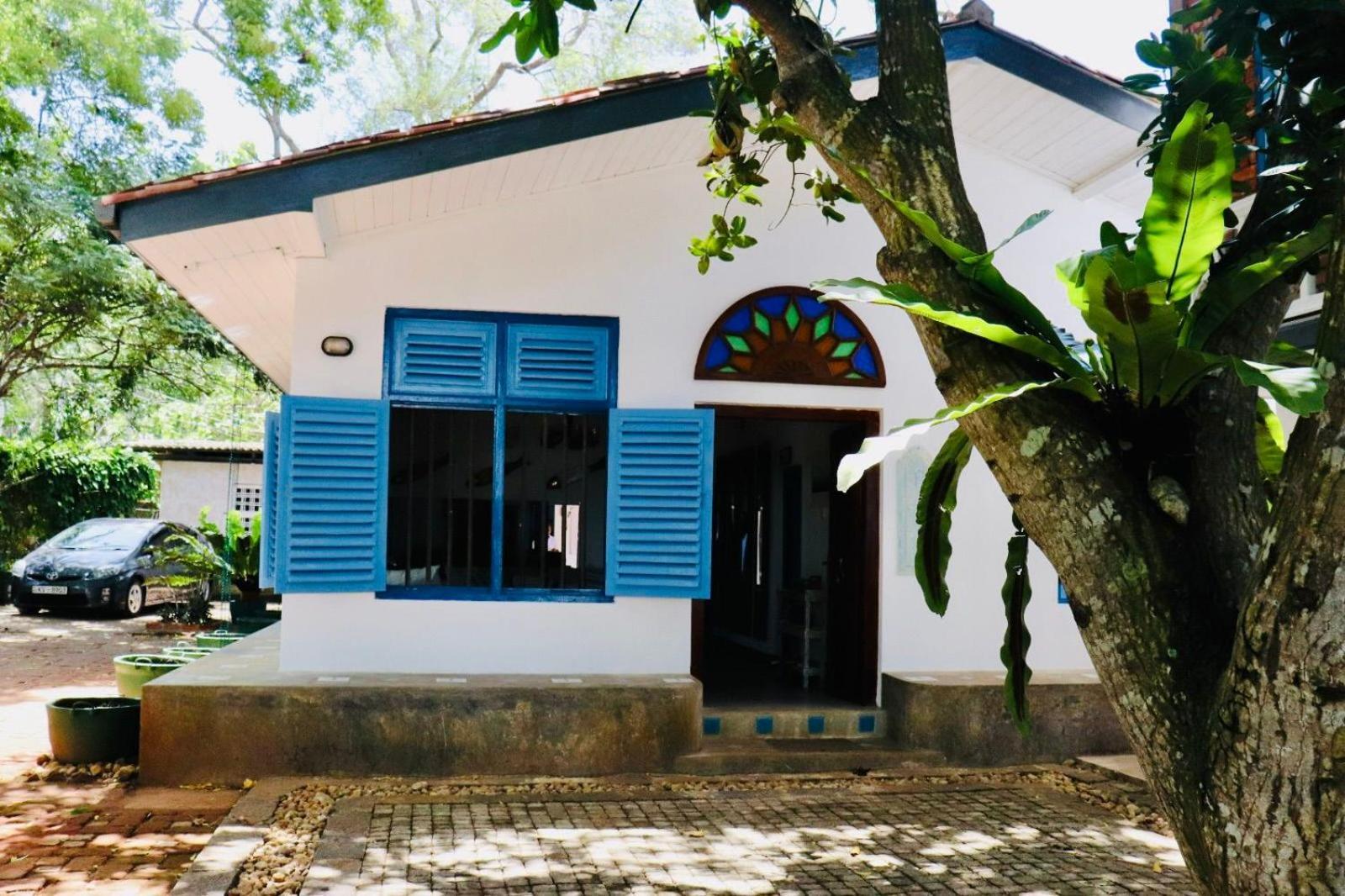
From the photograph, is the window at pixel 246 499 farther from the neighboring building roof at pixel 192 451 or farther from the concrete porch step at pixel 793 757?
the concrete porch step at pixel 793 757

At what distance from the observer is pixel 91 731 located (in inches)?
234

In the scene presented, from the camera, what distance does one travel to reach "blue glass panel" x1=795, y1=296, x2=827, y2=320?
266 inches

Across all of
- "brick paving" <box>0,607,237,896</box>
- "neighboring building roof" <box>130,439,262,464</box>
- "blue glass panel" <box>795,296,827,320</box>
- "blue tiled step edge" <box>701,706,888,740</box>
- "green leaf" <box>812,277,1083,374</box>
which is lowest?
"brick paving" <box>0,607,237,896</box>

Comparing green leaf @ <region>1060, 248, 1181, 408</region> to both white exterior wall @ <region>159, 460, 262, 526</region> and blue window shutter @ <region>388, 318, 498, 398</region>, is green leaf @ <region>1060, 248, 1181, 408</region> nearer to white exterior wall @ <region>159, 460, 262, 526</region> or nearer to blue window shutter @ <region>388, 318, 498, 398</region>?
blue window shutter @ <region>388, 318, 498, 398</region>

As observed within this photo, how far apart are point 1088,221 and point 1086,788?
3.55 meters

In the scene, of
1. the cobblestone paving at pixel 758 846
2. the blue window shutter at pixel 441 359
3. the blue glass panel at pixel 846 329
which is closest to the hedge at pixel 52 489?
the blue window shutter at pixel 441 359

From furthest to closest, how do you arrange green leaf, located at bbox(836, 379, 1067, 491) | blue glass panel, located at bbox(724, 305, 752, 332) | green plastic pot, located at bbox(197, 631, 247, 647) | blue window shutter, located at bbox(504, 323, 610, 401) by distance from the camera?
green plastic pot, located at bbox(197, 631, 247, 647) < blue glass panel, located at bbox(724, 305, 752, 332) < blue window shutter, located at bbox(504, 323, 610, 401) < green leaf, located at bbox(836, 379, 1067, 491)

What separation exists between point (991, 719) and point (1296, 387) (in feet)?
16.7

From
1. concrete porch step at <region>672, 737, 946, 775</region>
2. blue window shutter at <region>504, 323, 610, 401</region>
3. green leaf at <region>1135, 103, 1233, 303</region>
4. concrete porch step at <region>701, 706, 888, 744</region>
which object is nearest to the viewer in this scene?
green leaf at <region>1135, 103, 1233, 303</region>

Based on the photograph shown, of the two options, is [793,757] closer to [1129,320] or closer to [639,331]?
[639,331]

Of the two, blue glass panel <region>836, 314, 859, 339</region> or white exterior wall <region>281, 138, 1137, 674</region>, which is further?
blue glass panel <region>836, 314, 859, 339</region>

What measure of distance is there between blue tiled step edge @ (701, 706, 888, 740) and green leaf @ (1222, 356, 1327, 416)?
5.13 m

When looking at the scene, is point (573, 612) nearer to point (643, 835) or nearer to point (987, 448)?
point (643, 835)

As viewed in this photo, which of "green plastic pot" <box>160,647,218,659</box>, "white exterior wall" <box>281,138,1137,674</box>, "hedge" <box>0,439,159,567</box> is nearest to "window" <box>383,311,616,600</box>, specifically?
"white exterior wall" <box>281,138,1137,674</box>
